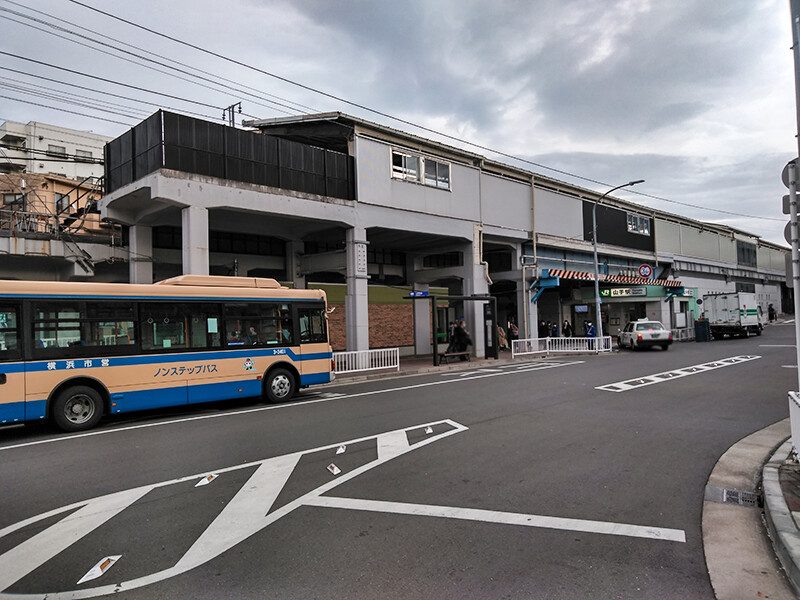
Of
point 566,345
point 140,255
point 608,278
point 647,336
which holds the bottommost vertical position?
point 566,345

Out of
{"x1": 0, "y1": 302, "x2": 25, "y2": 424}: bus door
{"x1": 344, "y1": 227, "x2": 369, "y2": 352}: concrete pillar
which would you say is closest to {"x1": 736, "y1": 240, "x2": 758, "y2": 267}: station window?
{"x1": 344, "y1": 227, "x2": 369, "y2": 352}: concrete pillar

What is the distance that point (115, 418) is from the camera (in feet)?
36.5

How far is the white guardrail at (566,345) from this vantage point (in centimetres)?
2755

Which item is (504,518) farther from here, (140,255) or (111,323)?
(140,255)

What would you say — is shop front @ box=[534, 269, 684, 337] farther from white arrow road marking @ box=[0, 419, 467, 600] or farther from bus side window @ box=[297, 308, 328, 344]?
white arrow road marking @ box=[0, 419, 467, 600]

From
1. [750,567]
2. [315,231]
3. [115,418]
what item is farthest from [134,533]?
[315,231]

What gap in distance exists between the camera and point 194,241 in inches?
622

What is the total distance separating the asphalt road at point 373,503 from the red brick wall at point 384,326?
13.2m

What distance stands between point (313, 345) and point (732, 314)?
35.1m

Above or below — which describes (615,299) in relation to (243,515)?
above

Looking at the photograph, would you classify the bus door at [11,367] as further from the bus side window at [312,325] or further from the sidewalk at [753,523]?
the sidewalk at [753,523]

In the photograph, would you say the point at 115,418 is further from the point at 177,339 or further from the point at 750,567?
the point at 750,567

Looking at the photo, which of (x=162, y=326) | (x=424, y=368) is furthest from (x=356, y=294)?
(x=162, y=326)

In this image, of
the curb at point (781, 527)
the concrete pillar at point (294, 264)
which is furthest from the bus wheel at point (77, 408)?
the concrete pillar at point (294, 264)
